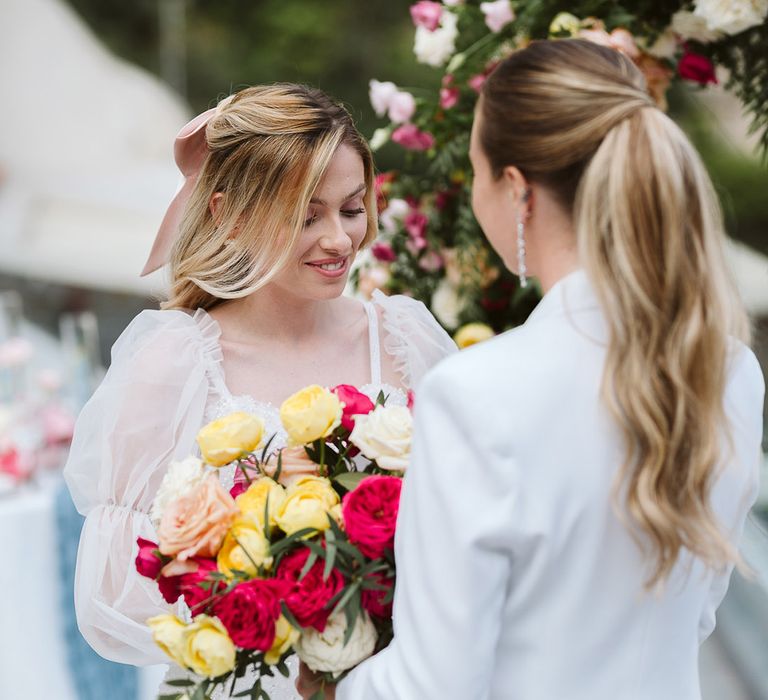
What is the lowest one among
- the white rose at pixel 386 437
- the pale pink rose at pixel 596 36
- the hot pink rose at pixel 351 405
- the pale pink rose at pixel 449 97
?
the hot pink rose at pixel 351 405

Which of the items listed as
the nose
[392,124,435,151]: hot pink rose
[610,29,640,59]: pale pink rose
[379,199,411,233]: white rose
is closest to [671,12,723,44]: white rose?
[610,29,640,59]: pale pink rose

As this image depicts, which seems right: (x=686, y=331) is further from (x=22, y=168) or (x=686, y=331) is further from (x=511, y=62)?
(x=22, y=168)

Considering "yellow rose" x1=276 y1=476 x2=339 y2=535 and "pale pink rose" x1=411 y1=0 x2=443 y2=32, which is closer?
"yellow rose" x1=276 y1=476 x2=339 y2=535

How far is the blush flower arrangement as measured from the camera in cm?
240

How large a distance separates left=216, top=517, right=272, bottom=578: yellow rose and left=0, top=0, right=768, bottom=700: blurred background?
1927 millimetres

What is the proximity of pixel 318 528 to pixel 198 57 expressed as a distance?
30.3 ft

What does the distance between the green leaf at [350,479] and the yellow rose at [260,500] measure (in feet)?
0.28

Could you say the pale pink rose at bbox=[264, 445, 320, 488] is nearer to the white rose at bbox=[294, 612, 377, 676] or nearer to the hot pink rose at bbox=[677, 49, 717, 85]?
the white rose at bbox=[294, 612, 377, 676]

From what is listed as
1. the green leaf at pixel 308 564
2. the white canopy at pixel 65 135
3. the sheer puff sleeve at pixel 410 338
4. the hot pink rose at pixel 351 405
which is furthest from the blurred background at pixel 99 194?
the green leaf at pixel 308 564

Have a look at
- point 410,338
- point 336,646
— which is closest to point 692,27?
point 410,338

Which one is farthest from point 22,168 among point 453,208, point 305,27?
point 453,208

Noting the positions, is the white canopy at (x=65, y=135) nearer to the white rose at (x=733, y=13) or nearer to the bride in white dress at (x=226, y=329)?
the bride in white dress at (x=226, y=329)

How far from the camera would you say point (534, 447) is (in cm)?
107

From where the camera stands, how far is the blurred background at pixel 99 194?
3039 mm
